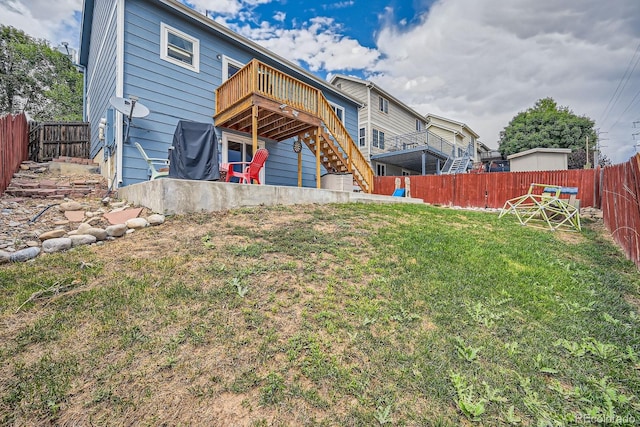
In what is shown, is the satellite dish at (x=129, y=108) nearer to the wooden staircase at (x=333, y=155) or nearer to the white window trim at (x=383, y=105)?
the wooden staircase at (x=333, y=155)

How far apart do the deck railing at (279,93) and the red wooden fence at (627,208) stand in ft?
19.9

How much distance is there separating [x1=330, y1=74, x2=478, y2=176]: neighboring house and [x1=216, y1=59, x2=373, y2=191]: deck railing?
7872mm

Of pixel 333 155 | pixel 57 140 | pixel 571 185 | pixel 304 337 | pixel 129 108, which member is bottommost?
pixel 304 337

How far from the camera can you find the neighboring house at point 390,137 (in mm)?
17250

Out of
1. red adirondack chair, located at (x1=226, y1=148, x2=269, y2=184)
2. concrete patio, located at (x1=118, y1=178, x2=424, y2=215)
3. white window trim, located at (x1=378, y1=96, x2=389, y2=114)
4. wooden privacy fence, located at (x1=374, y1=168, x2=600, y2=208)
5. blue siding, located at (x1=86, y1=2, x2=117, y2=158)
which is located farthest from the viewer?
white window trim, located at (x1=378, y1=96, x2=389, y2=114)

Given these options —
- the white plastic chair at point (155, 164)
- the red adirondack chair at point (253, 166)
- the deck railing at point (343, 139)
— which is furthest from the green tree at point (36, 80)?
the deck railing at point (343, 139)

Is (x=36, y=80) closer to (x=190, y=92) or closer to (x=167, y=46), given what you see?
(x=167, y=46)

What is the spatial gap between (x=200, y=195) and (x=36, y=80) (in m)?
23.1

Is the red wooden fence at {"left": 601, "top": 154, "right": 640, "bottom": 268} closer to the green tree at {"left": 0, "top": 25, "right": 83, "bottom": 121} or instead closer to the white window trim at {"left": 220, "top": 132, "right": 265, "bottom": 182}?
the white window trim at {"left": 220, "top": 132, "right": 265, "bottom": 182}

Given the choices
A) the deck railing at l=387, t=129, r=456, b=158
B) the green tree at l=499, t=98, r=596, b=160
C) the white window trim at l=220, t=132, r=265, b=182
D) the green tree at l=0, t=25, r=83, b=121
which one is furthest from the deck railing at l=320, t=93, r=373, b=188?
the green tree at l=499, t=98, r=596, b=160

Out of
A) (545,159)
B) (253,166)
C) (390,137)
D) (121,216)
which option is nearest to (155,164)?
(253,166)

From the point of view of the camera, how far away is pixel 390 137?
18.9 meters

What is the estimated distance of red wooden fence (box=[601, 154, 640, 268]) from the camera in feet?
13.0

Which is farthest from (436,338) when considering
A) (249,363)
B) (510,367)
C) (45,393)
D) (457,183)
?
(457,183)
